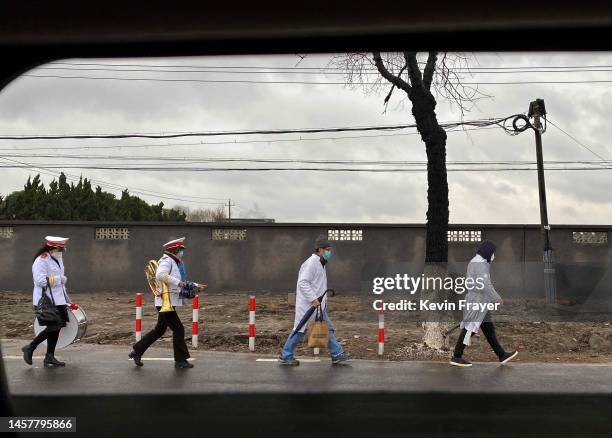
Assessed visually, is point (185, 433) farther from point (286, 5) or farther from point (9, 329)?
point (9, 329)

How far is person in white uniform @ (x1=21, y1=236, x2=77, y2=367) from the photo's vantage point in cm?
909

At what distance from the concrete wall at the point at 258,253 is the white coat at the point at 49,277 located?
1617cm

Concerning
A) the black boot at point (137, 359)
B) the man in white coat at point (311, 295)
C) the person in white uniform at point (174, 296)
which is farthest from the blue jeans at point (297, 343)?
the black boot at point (137, 359)

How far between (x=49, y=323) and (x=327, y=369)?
3.94 m

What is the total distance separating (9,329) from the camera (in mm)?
15375

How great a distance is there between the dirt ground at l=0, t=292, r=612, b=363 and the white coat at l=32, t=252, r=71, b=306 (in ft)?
10.4

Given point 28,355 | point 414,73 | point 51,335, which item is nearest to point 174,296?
point 51,335

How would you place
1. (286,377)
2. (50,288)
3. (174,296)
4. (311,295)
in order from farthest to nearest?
(311,295)
(174,296)
(50,288)
(286,377)

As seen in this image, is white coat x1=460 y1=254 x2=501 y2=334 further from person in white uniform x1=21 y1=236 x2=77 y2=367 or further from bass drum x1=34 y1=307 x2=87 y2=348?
person in white uniform x1=21 y1=236 x2=77 y2=367

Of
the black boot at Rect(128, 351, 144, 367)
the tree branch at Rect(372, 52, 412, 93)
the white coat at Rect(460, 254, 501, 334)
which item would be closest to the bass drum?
the black boot at Rect(128, 351, 144, 367)

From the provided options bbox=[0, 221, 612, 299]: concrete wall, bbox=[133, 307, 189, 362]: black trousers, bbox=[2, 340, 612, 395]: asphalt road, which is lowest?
bbox=[2, 340, 612, 395]: asphalt road

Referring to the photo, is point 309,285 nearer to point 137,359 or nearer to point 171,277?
point 171,277

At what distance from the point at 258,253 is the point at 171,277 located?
16.5 meters

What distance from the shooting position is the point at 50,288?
9.13 m
